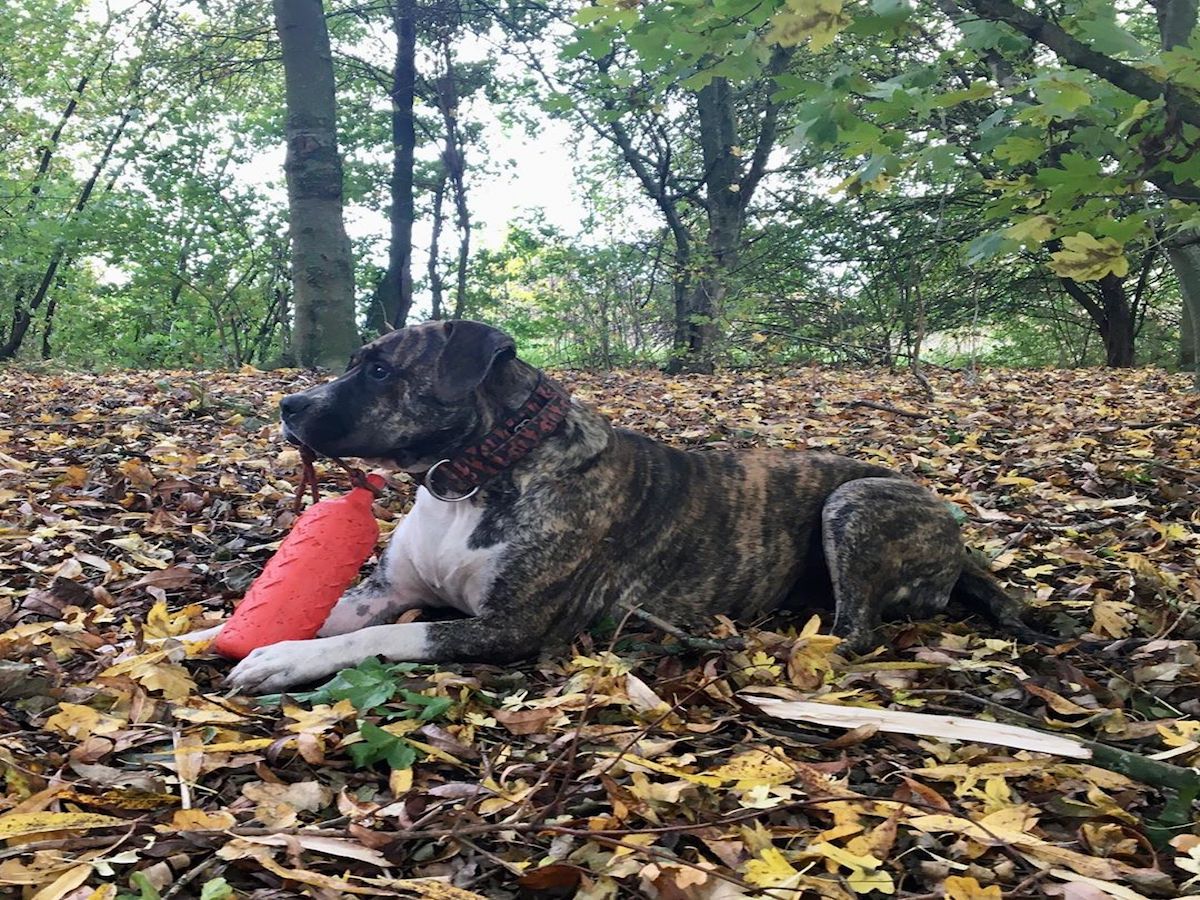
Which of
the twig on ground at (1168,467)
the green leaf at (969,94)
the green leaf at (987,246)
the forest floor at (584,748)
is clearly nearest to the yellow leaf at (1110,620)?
the forest floor at (584,748)

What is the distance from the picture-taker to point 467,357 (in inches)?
137

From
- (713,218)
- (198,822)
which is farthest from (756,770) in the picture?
(713,218)

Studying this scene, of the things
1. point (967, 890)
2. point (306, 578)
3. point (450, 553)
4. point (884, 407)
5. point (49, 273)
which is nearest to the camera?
point (967, 890)

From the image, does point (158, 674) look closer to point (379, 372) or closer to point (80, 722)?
point (80, 722)

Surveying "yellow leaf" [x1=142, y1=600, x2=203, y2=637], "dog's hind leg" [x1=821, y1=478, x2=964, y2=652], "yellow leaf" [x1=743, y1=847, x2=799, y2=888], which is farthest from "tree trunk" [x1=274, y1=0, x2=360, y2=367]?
"yellow leaf" [x1=743, y1=847, x2=799, y2=888]

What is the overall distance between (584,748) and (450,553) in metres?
1.13

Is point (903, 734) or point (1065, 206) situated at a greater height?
point (1065, 206)

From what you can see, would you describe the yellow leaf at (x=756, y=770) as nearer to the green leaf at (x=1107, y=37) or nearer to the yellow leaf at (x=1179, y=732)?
the yellow leaf at (x=1179, y=732)

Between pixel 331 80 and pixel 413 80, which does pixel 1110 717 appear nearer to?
pixel 331 80

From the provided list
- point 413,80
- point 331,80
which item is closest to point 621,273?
point 413,80

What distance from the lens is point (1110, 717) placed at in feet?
9.32

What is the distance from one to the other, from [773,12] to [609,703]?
2.42 meters

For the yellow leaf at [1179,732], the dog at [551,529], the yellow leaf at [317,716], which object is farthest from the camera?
the dog at [551,529]

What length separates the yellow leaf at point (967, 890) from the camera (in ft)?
6.16
